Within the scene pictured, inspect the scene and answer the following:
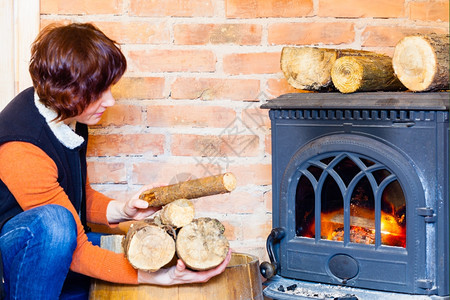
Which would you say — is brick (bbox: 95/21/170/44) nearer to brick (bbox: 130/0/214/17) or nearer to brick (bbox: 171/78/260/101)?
brick (bbox: 130/0/214/17)

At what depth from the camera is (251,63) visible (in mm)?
1990

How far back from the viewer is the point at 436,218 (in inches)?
59.3

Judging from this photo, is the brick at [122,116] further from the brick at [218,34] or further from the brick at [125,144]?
the brick at [218,34]

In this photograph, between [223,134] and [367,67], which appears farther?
[223,134]

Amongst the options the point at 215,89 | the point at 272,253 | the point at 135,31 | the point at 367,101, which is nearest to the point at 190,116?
the point at 215,89

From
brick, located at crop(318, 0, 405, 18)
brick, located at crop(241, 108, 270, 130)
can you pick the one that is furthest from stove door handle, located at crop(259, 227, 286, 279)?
brick, located at crop(318, 0, 405, 18)

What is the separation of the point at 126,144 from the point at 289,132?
60cm

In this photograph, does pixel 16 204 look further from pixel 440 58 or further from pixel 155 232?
pixel 440 58

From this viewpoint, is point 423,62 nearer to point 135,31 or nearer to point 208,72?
point 208,72

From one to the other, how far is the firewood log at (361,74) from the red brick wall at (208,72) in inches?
13.5

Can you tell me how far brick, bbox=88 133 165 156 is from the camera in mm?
2014

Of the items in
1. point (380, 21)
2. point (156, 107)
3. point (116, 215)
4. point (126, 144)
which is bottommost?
point (116, 215)

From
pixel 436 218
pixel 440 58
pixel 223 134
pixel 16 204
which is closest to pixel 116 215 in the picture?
pixel 16 204

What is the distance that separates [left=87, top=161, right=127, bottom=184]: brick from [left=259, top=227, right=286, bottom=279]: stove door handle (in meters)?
0.59
